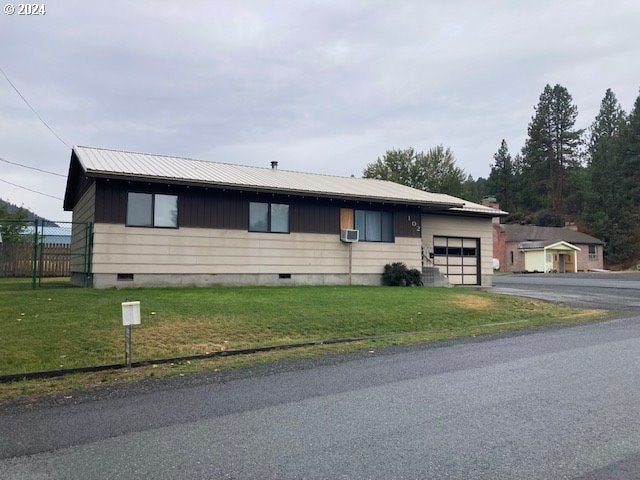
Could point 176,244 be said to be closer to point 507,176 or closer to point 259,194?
point 259,194

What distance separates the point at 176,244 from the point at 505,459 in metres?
14.4

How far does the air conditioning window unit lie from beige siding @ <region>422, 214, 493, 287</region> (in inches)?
168

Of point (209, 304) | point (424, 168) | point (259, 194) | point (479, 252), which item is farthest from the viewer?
point (424, 168)

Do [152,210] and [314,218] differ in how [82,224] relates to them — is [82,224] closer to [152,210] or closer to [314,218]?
[152,210]

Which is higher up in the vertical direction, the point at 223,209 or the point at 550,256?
the point at 223,209

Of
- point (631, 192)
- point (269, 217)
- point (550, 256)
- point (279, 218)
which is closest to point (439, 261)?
point (279, 218)

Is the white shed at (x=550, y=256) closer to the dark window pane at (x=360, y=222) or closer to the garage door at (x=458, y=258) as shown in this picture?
the garage door at (x=458, y=258)

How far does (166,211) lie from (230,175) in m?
3.10

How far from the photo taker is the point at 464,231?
79.0ft

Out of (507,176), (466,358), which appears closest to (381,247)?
(466,358)

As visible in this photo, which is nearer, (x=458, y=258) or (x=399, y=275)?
(x=399, y=275)

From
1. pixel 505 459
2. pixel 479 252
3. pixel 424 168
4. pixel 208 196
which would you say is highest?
pixel 424 168

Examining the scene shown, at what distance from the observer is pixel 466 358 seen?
26.7 feet

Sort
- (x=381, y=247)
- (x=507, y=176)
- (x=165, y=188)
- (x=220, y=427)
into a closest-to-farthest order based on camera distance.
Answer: (x=220, y=427) < (x=165, y=188) < (x=381, y=247) < (x=507, y=176)
